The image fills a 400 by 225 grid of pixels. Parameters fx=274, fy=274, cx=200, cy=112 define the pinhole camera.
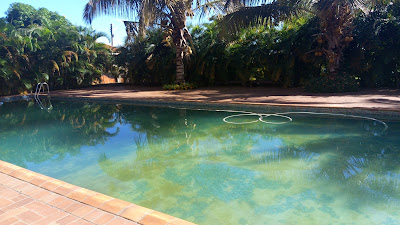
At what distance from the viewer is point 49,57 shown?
1838 cm

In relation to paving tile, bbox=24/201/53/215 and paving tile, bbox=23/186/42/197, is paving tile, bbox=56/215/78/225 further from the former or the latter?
paving tile, bbox=23/186/42/197

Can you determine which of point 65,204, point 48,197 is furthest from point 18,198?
point 65,204

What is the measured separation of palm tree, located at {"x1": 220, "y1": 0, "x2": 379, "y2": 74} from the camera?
35.7 feet

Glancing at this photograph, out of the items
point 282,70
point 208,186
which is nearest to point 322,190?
point 208,186

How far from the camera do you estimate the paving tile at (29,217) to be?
260cm

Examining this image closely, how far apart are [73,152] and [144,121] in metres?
3.18

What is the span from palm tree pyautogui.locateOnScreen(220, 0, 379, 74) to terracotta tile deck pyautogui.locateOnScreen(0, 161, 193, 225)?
33.1 feet

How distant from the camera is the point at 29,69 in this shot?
57.1ft

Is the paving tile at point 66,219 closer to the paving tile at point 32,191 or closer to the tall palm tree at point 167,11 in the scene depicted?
the paving tile at point 32,191

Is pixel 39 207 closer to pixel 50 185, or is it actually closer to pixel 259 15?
pixel 50 185

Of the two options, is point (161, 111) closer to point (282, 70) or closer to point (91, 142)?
point (91, 142)

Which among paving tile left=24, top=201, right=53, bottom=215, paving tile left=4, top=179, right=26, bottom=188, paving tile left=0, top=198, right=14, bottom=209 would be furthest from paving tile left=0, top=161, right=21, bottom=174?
paving tile left=24, top=201, right=53, bottom=215

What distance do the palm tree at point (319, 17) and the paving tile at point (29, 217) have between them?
10.6 meters

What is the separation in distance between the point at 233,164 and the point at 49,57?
17980 mm
